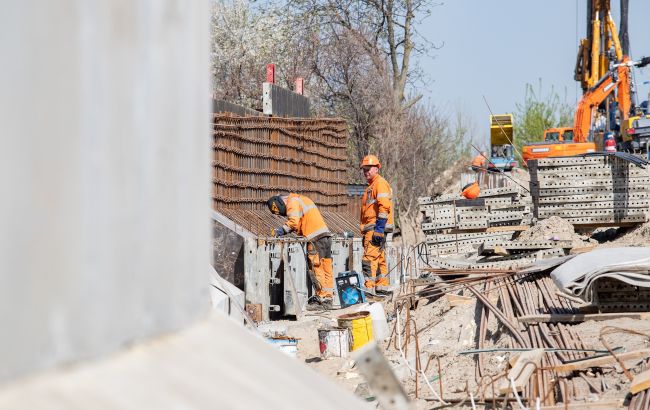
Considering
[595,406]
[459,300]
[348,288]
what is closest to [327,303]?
[348,288]

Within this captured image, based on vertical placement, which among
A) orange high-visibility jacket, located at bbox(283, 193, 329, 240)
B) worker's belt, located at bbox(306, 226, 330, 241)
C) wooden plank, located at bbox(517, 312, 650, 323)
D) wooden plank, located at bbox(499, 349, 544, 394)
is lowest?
wooden plank, located at bbox(499, 349, 544, 394)

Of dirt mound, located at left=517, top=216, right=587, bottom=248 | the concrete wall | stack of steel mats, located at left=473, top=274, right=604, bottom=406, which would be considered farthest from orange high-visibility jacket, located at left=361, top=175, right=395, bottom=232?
the concrete wall

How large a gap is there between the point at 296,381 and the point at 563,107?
4391 centimetres

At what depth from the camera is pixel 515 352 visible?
7.48 meters

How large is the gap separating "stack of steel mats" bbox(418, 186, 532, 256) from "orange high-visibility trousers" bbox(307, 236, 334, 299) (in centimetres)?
159

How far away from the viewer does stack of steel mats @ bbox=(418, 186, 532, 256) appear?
1384 centimetres

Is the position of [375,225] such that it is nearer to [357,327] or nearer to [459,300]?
[459,300]

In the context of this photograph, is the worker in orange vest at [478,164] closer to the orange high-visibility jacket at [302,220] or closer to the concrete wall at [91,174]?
the orange high-visibility jacket at [302,220]

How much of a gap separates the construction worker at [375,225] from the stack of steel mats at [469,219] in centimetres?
60

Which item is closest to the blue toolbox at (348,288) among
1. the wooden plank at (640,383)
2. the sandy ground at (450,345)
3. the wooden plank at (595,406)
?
the sandy ground at (450,345)

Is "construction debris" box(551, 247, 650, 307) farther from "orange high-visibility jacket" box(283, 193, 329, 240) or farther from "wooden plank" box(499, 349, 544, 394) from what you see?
"orange high-visibility jacket" box(283, 193, 329, 240)

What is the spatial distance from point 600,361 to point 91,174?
213 inches

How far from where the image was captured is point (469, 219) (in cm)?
1384

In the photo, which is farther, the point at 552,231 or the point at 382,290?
the point at 382,290
